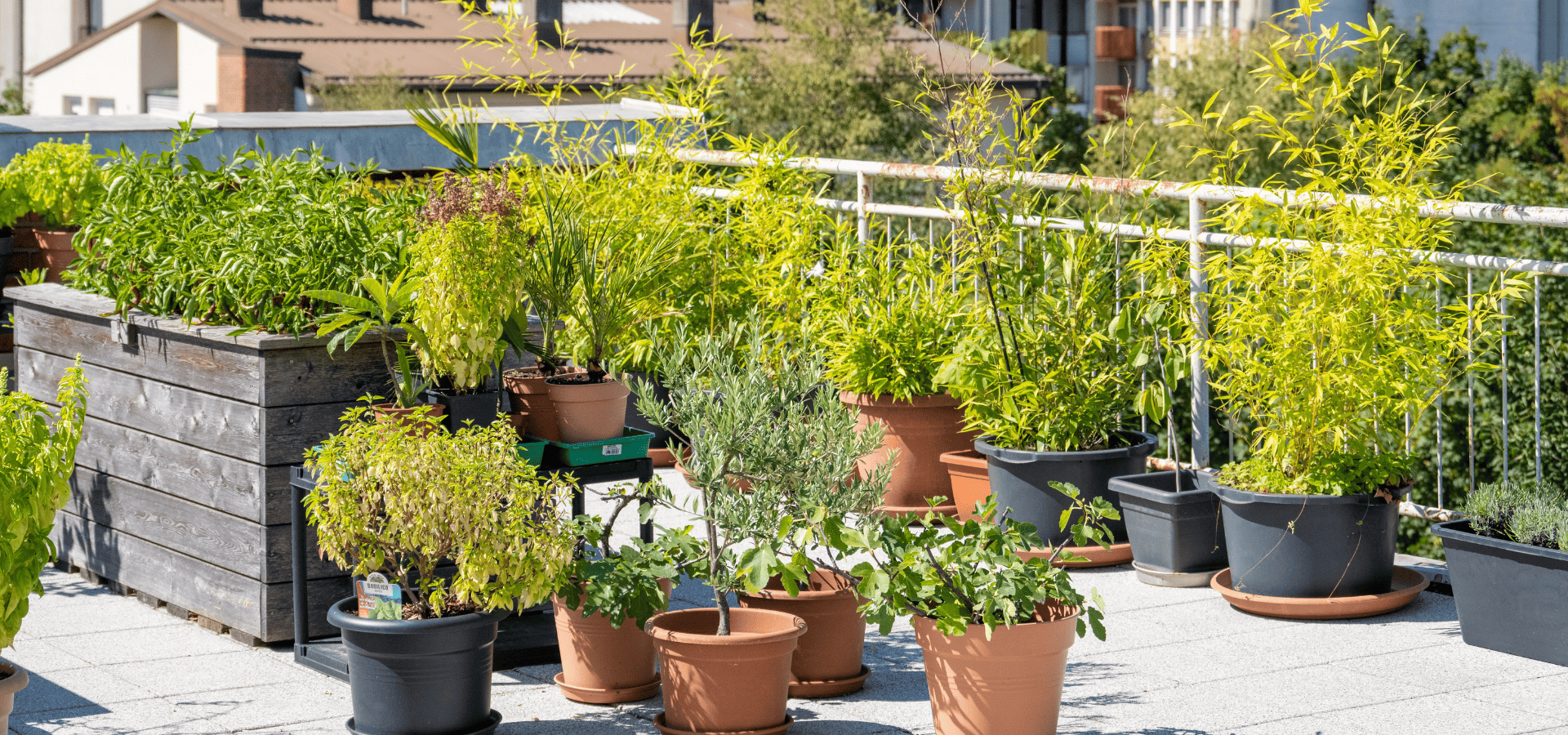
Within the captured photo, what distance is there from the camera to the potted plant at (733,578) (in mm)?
3258

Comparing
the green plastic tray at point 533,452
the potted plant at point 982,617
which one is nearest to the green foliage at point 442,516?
the green plastic tray at point 533,452

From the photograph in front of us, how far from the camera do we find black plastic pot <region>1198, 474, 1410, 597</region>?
4.14m

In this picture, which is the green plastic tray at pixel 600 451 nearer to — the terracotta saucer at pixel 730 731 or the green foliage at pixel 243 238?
the green foliage at pixel 243 238

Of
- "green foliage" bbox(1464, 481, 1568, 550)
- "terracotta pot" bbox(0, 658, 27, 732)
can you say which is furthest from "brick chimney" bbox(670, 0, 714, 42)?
"terracotta pot" bbox(0, 658, 27, 732)

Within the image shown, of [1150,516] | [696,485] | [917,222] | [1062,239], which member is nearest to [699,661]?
[696,485]

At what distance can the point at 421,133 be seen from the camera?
24.9 feet

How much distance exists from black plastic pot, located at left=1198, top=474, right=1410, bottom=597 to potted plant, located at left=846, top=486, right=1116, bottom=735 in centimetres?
112

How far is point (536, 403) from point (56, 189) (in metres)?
2.88

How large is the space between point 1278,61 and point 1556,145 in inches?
895

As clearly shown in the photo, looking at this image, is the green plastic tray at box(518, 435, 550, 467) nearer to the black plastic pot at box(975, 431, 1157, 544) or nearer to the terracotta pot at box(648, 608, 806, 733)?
the terracotta pot at box(648, 608, 806, 733)

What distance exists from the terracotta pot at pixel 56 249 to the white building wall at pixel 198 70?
27097mm

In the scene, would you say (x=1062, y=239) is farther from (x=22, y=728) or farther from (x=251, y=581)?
(x=22, y=728)

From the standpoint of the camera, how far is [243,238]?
3.95 meters

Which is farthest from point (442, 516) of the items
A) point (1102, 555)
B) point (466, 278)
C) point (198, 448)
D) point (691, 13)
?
point (691, 13)
